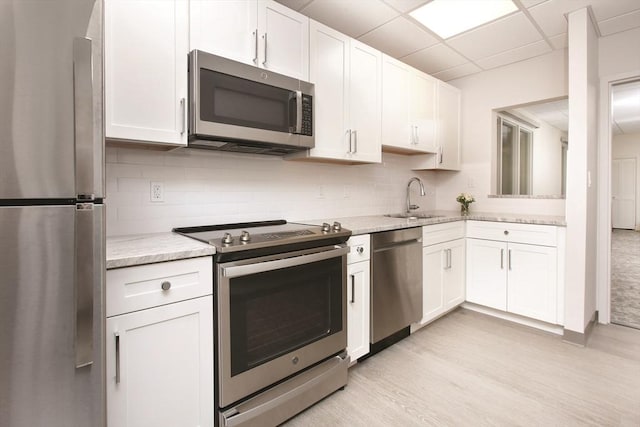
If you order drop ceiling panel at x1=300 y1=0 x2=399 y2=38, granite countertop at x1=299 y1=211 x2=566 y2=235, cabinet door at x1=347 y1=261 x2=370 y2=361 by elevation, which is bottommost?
cabinet door at x1=347 y1=261 x2=370 y2=361

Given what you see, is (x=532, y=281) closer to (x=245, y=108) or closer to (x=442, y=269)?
(x=442, y=269)

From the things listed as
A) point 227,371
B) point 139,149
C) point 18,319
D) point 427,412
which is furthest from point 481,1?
point 18,319

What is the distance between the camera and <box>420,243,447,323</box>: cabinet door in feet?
8.67

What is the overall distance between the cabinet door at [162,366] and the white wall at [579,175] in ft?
8.78

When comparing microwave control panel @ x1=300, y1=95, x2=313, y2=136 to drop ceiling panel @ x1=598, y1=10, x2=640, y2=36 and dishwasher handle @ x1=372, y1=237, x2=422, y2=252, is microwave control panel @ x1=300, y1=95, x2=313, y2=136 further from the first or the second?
drop ceiling panel @ x1=598, y1=10, x2=640, y2=36

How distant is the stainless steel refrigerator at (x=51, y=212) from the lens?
0.81 m

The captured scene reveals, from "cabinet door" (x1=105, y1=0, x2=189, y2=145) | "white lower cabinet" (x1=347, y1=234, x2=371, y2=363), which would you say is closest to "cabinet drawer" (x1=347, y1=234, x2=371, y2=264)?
"white lower cabinet" (x1=347, y1=234, x2=371, y2=363)

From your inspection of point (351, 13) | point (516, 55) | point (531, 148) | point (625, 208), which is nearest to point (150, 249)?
point (351, 13)

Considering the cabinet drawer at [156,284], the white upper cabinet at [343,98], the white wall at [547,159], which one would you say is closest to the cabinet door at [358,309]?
the white upper cabinet at [343,98]

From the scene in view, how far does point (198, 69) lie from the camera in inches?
63.3

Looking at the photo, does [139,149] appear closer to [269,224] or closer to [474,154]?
[269,224]

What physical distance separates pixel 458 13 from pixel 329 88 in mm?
1174

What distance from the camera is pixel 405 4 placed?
2301 mm

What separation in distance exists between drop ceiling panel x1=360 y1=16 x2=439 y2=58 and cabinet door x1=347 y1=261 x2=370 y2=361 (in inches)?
74.7
